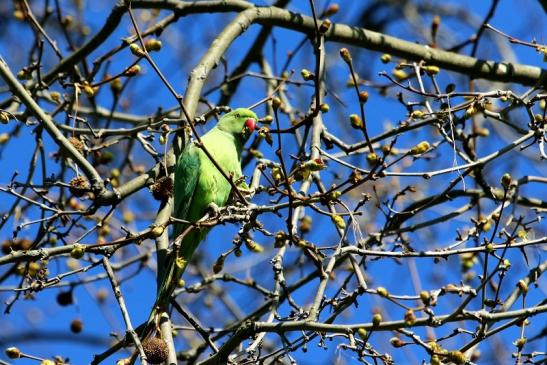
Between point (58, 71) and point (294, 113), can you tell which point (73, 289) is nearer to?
point (58, 71)

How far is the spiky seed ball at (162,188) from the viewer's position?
3.59 meters

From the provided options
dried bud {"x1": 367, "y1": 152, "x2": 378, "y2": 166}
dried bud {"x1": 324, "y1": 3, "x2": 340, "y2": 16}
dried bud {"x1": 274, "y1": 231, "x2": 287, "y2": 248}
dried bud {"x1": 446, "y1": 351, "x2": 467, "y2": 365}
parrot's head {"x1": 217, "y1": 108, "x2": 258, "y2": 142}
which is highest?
dried bud {"x1": 324, "y1": 3, "x2": 340, "y2": 16}

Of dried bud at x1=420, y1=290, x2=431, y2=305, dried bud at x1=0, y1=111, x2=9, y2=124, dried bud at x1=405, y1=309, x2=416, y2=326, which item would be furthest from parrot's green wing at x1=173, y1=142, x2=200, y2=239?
dried bud at x1=405, y1=309, x2=416, y2=326

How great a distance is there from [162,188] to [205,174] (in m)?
0.86

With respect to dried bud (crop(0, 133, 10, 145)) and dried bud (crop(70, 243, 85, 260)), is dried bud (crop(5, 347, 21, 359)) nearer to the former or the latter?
dried bud (crop(70, 243, 85, 260))

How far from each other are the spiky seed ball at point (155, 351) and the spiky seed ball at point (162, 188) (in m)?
0.82

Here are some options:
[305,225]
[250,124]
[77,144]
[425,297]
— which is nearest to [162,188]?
[77,144]

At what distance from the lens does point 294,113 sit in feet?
16.8

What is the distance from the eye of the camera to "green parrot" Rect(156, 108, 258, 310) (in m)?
4.28

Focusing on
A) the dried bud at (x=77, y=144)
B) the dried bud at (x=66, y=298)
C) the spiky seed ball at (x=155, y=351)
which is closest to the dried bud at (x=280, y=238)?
the spiky seed ball at (x=155, y=351)

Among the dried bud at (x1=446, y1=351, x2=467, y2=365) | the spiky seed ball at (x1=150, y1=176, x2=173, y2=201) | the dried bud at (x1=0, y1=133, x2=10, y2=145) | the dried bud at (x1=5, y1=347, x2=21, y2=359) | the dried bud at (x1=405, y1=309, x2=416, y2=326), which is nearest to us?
the dried bud at (x1=405, y1=309, x2=416, y2=326)

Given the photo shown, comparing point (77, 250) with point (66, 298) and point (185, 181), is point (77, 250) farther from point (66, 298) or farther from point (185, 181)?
point (66, 298)

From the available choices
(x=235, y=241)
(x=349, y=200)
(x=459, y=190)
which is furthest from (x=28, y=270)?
(x=349, y=200)

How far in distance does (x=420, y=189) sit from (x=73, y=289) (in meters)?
4.60
